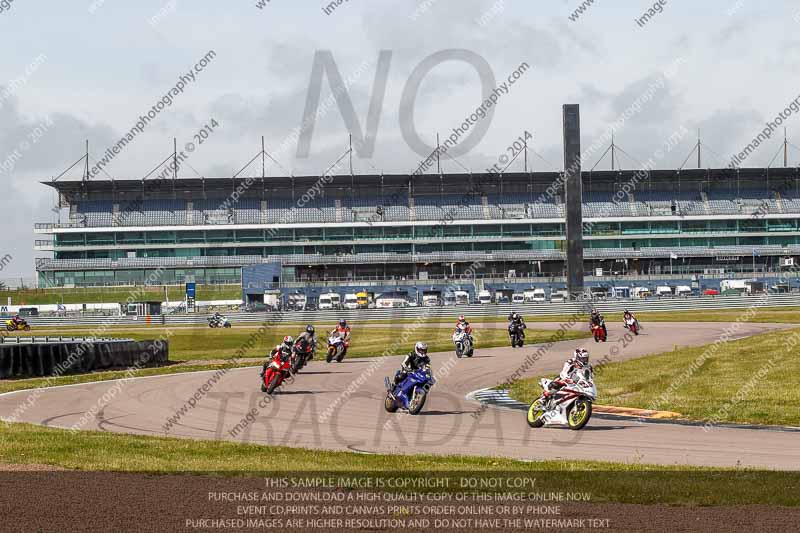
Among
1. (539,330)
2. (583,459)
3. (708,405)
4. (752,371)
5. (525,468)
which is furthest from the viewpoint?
(539,330)

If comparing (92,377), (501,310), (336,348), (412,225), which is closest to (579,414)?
(92,377)

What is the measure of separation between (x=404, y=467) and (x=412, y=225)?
106m

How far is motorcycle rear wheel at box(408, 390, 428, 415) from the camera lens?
2161 cm

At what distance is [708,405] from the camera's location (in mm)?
22406

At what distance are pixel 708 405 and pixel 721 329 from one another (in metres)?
33.5

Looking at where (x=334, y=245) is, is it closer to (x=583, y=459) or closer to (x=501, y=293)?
(x=501, y=293)

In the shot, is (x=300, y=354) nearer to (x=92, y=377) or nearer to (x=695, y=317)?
(x=92, y=377)

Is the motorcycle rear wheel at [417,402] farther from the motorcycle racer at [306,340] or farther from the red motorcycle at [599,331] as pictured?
the red motorcycle at [599,331]

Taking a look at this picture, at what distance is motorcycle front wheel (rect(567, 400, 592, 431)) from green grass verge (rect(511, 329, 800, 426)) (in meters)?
3.13

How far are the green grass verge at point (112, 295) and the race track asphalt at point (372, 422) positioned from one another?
6483 cm

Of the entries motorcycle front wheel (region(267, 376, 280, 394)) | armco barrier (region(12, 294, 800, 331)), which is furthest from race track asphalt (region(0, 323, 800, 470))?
armco barrier (region(12, 294, 800, 331))

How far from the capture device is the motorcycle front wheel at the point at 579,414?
62.2ft

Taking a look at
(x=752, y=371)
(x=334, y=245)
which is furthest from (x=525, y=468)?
(x=334, y=245)

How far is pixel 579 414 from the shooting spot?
19094 millimetres
